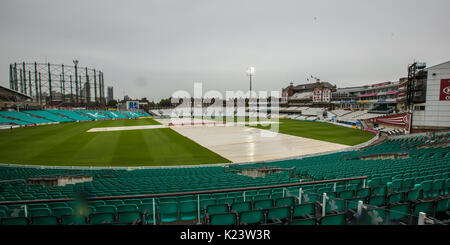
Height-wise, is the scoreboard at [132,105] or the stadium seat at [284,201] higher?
the scoreboard at [132,105]

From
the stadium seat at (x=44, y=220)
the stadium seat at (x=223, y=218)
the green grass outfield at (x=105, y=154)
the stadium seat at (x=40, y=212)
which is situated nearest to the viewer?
the stadium seat at (x=223, y=218)

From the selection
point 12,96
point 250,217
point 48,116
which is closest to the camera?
point 250,217

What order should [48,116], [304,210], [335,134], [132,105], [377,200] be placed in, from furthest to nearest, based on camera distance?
[132,105], [48,116], [335,134], [377,200], [304,210]

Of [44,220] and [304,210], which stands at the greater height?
[304,210]

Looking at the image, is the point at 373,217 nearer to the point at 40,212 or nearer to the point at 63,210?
the point at 63,210

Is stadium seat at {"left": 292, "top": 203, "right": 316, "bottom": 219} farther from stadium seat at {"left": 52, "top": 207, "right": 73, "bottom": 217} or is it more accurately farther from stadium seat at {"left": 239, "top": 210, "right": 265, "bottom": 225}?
stadium seat at {"left": 52, "top": 207, "right": 73, "bottom": 217}

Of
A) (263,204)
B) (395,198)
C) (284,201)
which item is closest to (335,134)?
(395,198)

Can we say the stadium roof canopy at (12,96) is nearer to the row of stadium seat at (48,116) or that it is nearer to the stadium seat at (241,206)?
the row of stadium seat at (48,116)

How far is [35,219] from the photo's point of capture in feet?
14.4

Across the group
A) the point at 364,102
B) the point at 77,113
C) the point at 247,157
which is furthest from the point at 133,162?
the point at 364,102

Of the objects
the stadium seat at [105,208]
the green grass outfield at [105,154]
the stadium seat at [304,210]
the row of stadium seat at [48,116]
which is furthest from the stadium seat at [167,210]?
the row of stadium seat at [48,116]

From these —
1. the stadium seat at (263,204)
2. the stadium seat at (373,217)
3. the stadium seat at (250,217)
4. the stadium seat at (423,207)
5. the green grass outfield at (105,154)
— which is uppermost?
the stadium seat at (373,217)
